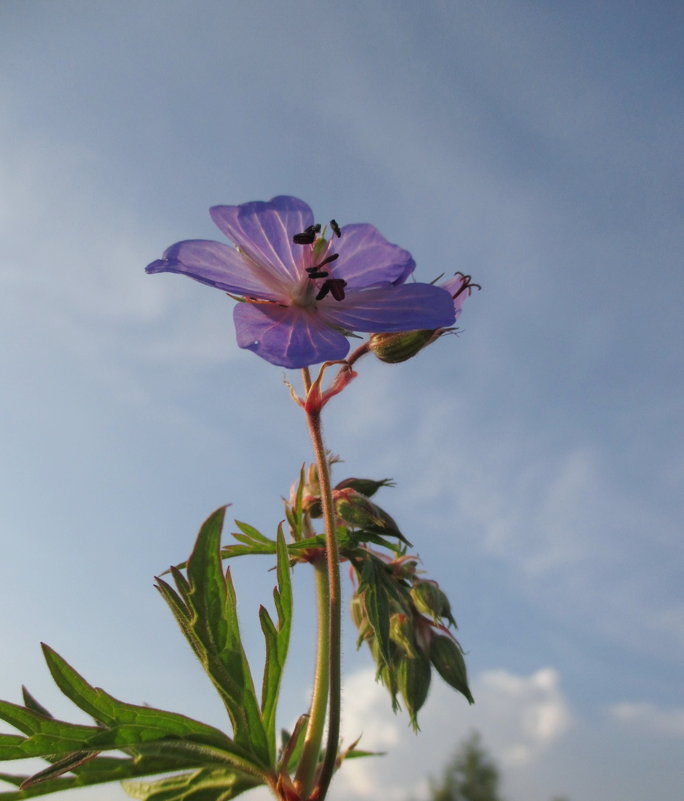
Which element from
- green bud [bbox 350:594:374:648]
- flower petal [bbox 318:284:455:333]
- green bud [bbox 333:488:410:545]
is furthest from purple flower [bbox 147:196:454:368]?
green bud [bbox 350:594:374:648]

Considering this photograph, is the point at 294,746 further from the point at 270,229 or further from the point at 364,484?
the point at 270,229

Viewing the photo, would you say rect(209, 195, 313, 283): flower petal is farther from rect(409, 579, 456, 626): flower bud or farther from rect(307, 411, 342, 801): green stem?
rect(409, 579, 456, 626): flower bud

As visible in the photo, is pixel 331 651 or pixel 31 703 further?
pixel 31 703

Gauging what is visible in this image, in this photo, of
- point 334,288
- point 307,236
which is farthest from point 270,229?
point 334,288

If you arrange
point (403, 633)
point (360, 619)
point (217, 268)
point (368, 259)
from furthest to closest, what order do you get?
1. point (360, 619)
2. point (403, 633)
3. point (368, 259)
4. point (217, 268)

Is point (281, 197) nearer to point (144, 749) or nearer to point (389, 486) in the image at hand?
point (389, 486)

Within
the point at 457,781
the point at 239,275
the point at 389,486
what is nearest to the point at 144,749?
the point at 389,486
